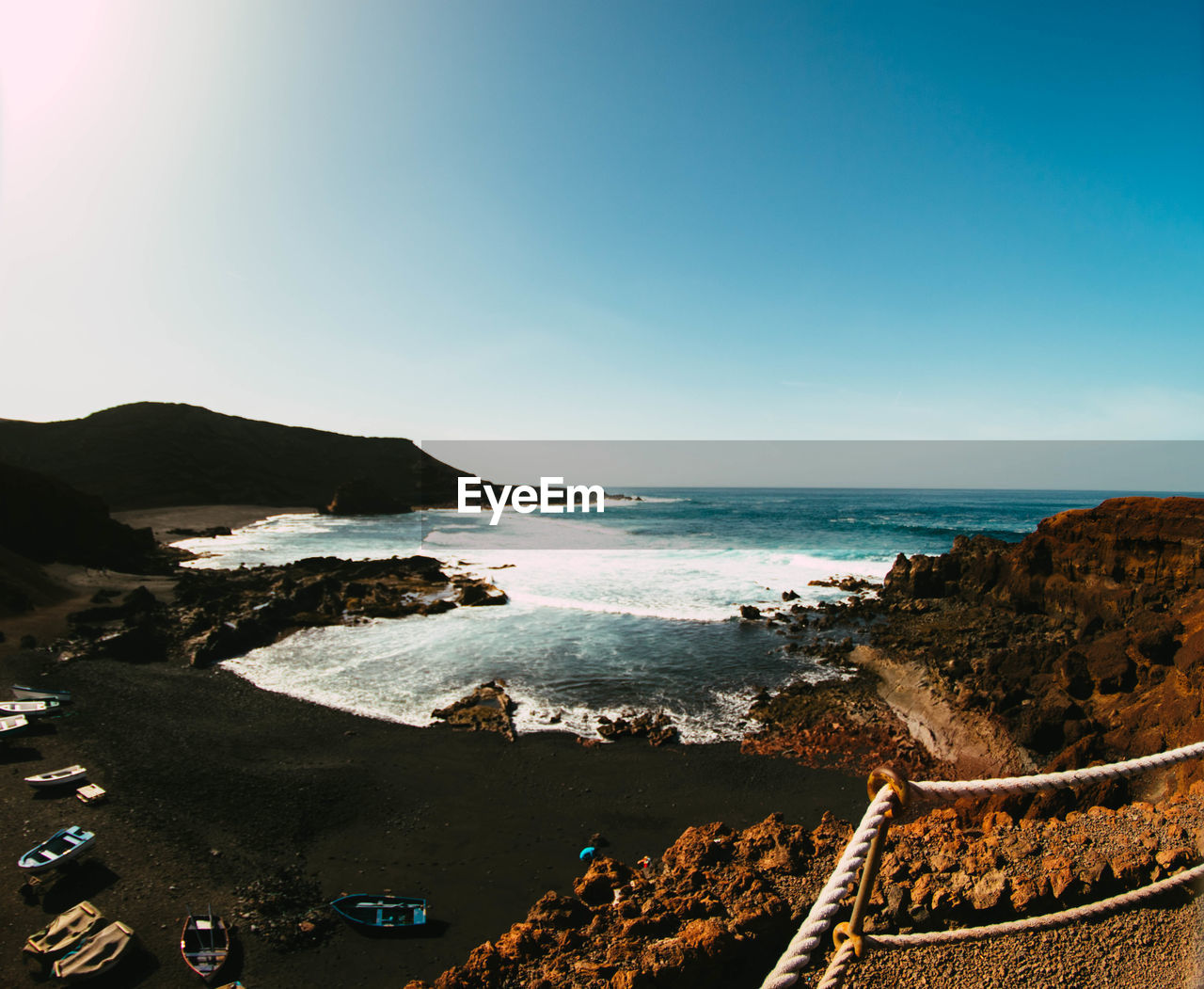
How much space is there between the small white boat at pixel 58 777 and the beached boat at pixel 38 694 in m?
3.47

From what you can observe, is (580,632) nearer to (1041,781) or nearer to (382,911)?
(382,911)

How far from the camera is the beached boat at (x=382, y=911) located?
6.49 m

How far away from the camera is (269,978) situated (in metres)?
5.90

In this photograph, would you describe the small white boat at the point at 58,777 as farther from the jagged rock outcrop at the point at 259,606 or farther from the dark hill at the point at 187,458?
the dark hill at the point at 187,458

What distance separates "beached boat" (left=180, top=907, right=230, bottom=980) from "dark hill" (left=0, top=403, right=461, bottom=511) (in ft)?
206

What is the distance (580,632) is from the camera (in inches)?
704

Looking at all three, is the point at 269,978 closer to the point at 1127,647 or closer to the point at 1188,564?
the point at 1127,647

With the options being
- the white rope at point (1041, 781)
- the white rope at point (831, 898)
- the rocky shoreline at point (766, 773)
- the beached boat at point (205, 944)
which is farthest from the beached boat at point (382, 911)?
the white rope at point (1041, 781)

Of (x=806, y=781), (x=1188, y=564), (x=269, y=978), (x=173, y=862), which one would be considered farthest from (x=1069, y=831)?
(x=1188, y=564)

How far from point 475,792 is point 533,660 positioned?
6021 millimetres

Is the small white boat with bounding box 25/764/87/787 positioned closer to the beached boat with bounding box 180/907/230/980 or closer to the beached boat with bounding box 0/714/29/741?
the beached boat with bounding box 0/714/29/741

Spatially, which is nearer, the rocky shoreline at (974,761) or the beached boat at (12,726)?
the rocky shoreline at (974,761)

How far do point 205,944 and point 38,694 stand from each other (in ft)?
32.7

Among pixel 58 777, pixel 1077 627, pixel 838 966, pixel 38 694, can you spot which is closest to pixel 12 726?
pixel 38 694
